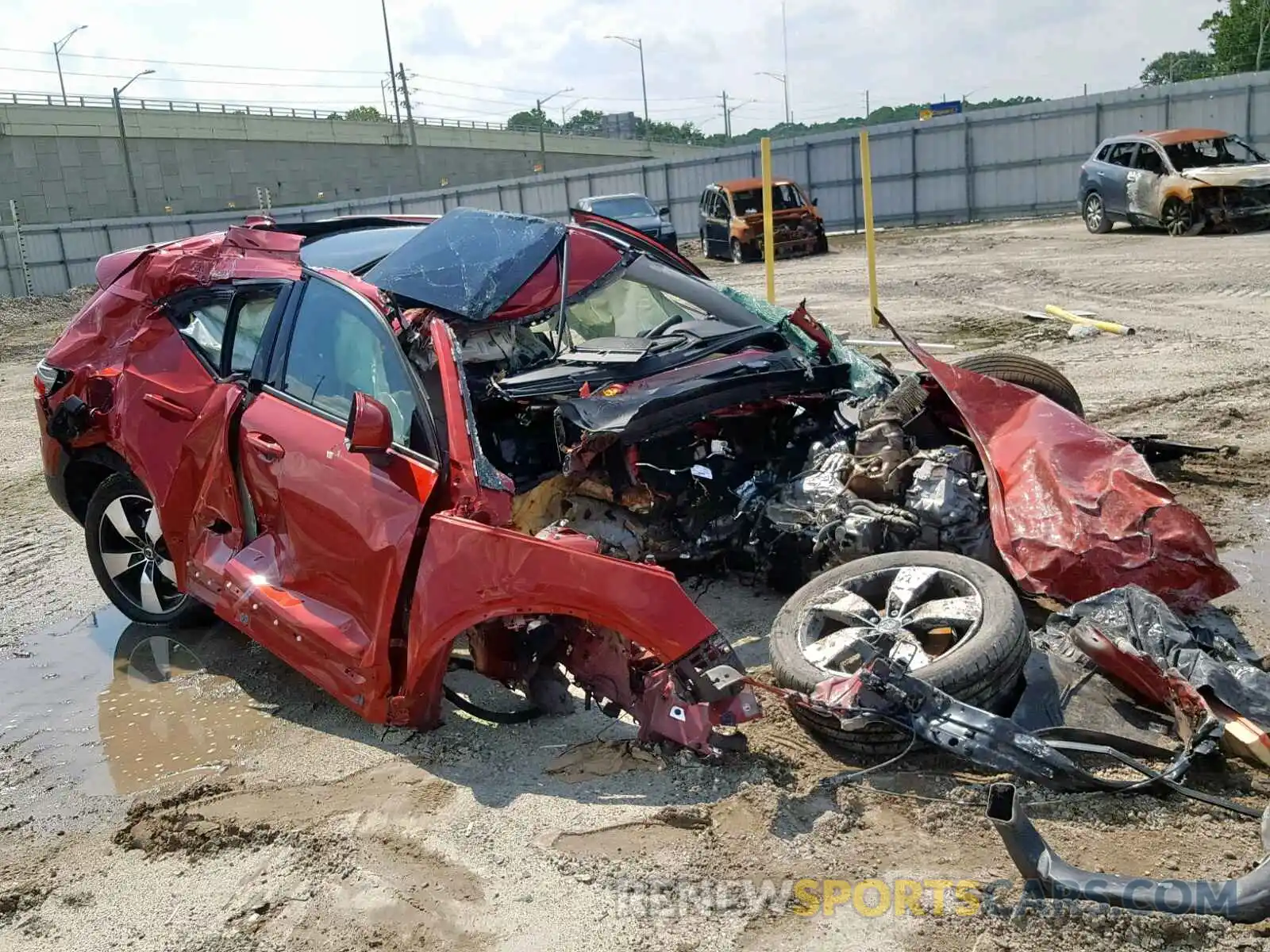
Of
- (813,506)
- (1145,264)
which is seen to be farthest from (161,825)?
(1145,264)

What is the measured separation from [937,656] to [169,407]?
3.39m

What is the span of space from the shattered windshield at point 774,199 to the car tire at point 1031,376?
16.6 m

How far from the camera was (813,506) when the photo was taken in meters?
4.79

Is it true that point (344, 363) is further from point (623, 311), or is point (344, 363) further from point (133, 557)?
point (133, 557)

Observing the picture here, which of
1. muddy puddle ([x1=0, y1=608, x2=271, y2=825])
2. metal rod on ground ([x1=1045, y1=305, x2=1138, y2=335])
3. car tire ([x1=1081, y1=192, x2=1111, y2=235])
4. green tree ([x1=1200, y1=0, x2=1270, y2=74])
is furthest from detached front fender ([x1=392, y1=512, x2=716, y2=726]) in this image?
green tree ([x1=1200, y1=0, x2=1270, y2=74])

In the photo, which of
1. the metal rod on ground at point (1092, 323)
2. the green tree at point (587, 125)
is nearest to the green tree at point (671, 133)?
the green tree at point (587, 125)

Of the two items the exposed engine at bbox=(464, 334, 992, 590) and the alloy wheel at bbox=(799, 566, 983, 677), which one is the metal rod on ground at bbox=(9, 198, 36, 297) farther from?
the alloy wheel at bbox=(799, 566, 983, 677)

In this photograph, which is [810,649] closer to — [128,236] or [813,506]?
[813,506]

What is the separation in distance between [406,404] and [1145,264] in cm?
1309

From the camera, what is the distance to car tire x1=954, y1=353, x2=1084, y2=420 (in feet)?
19.1

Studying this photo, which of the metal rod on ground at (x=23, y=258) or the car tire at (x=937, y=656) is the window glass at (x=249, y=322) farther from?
the metal rod on ground at (x=23, y=258)

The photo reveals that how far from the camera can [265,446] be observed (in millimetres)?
4363

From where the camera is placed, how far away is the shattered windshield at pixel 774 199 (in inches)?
884

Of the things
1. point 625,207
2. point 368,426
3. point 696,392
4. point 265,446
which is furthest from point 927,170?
point 368,426
